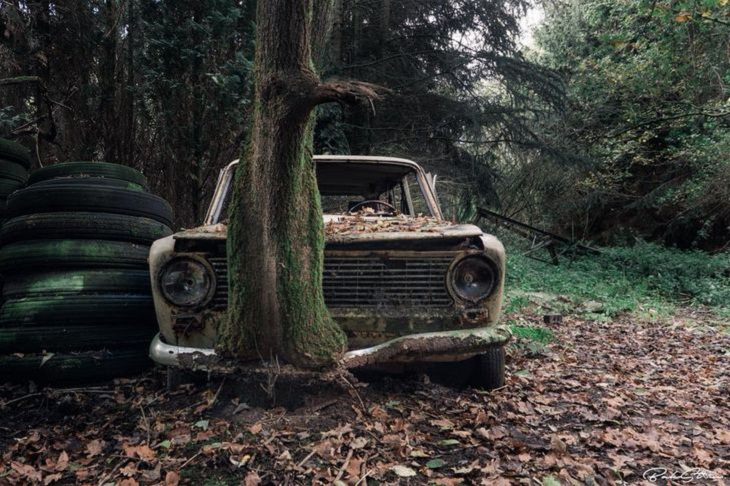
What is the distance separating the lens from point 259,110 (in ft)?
8.45

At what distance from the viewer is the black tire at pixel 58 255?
3.42 metres

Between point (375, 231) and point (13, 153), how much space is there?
3501mm

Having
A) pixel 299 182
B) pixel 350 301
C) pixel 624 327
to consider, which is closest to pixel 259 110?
pixel 299 182

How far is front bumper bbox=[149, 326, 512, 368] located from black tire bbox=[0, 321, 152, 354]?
2.05 ft

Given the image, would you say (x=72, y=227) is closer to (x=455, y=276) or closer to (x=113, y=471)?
(x=113, y=471)

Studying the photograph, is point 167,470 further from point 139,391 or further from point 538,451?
point 538,451

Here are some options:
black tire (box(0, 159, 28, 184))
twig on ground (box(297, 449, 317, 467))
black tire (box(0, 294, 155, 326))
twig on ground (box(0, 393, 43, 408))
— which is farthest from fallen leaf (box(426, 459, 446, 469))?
black tire (box(0, 159, 28, 184))

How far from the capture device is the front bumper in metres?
2.72

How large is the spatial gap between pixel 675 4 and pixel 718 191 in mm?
5352

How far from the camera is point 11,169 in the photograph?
4387 millimetres

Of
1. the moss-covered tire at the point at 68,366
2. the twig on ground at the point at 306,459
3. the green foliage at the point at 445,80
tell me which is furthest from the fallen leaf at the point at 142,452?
the green foliage at the point at 445,80

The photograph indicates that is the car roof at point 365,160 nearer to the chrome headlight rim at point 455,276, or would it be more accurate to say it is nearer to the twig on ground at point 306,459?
the chrome headlight rim at point 455,276

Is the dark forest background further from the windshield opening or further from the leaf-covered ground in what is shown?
the leaf-covered ground

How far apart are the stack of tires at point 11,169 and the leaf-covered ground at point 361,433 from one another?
1.95 m
